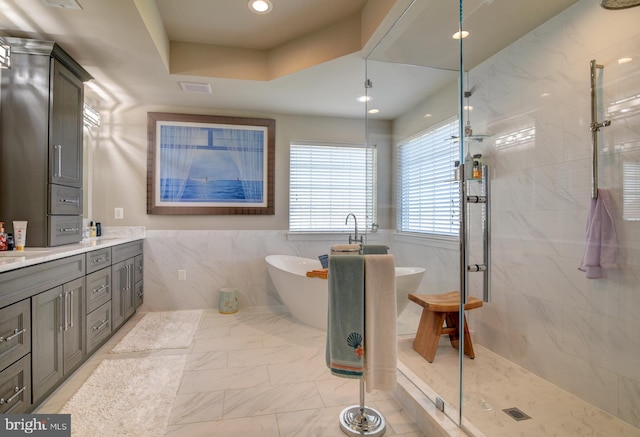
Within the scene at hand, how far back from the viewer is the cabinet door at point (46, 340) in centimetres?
177

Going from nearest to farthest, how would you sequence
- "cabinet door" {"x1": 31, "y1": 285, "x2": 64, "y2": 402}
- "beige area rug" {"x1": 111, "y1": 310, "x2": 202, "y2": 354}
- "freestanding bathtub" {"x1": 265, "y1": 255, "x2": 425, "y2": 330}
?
"cabinet door" {"x1": 31, "y1": 285, "x2": 64, "y2": 402} → "beige area rug" {"x1": 111, "y1": 310, "x2": 202, "y2": 354} → "freestanding bathtub" {"x1": 265, "y1": 255, "x2": 425, "y2": 330}

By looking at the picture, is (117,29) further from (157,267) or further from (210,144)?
(157,267)

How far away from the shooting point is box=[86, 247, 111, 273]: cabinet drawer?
2.43 meters

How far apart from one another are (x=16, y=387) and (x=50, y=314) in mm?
410

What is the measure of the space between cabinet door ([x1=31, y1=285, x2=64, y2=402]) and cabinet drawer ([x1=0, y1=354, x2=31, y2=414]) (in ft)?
0.17

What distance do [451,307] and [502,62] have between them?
1910mm

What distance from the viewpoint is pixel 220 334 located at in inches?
120

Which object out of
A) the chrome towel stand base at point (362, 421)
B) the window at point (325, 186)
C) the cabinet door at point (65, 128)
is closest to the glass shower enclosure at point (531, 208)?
the chrome towel stand base at point (362, 421)

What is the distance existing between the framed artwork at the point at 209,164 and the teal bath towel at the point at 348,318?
2478mm

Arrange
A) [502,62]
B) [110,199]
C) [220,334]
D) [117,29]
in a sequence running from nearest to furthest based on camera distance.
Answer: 1. [117,29]
2. [502,62]
3. [220,334]
4. [110,199]

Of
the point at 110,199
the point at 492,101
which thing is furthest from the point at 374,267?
the point at 110,199

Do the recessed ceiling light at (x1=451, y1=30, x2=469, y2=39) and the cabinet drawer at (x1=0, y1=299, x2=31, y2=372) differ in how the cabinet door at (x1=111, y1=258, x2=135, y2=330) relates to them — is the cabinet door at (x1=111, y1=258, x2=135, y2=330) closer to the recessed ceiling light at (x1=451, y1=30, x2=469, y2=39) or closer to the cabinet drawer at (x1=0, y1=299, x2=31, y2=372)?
the cabinet drawer at (x1=0, y1=299, x2=31, y2=372)

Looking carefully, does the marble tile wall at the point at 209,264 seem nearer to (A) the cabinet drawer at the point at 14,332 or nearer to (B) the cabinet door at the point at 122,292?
(B) the cabinet door at the point at 122,292

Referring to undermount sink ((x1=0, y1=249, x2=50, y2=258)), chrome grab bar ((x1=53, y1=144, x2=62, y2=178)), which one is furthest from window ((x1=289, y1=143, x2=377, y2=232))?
undermount sink ((x1=0, y1=249, x2=50, y2=258))
